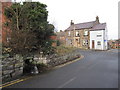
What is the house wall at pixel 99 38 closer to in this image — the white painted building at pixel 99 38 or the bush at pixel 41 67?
the white painted building at pixel 99 38

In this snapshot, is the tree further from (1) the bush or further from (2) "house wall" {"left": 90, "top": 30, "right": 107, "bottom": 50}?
(2) "house wall" {"left": 90, "top": 30, "right": 107, "bottom": 50}

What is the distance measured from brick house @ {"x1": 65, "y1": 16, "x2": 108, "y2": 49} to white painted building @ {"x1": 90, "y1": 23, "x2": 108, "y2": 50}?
3.75ft

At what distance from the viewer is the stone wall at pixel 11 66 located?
21.4 feet

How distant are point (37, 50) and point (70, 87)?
506 cm

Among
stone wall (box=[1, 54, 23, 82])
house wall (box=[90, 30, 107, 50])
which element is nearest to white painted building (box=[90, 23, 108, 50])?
house wall (box=[90, 30, 107, 50])

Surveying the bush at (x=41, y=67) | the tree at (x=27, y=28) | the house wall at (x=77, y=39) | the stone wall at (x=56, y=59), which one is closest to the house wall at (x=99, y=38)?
the house wall at (x=77, y=39)

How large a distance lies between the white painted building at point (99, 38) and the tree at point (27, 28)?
24.6 meters

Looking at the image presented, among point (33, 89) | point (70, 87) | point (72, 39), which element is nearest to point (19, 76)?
point (33, 89)

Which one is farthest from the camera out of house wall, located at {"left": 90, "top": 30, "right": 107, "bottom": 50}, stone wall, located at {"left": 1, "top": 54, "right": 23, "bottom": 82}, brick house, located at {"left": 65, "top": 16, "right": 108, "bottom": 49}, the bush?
brick house, located at {"left": 65, "top": 16, "right": 108, "bottom": 49}

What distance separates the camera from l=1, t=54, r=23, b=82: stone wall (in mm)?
6523

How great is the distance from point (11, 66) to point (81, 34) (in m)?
31.5

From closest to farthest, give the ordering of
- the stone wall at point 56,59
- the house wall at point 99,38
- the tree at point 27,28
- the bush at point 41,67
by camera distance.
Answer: the tree at point 27,28 → the bush at point 41,67 → the stone wall at point 56,59 → the house wall at point 99,38

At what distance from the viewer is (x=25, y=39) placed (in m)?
7.87

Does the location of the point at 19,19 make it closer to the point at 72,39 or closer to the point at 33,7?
the point at 33,7
